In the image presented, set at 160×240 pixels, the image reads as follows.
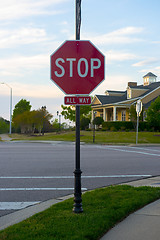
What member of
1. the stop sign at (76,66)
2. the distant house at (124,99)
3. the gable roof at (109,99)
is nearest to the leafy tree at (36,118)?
the distant house at (124,99)

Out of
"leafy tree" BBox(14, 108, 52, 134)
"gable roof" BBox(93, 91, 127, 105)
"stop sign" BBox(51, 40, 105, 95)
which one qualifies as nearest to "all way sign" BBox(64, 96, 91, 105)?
"stop sign" BBox(51, 40, 105, 95)

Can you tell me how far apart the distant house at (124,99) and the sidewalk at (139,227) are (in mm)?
37895

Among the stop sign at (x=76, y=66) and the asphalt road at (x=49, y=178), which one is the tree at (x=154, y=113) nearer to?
the asphalt road at (x=49, y=178)


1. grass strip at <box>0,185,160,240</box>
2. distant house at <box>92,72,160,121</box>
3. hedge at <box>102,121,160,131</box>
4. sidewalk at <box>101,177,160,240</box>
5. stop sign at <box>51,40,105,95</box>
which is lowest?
sidewalk at <box>101,177,160,240</box>

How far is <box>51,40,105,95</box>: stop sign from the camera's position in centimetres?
547

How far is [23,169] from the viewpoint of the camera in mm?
11727

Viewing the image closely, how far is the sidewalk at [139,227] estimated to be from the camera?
4.48m

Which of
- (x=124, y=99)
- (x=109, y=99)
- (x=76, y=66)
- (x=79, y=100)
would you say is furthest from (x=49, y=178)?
(x=109, y=99)

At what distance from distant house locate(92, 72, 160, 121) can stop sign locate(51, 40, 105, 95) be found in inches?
1498

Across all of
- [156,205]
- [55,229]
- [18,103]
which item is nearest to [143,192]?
[156,205]

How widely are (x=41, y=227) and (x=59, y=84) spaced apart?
2.40m

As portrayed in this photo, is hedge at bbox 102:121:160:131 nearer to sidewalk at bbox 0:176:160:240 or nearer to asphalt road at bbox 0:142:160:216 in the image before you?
asphalt road at bbox 0:142:160:216

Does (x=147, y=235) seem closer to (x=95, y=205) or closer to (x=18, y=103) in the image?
(x=95, y=205)

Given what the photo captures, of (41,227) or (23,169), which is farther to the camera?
(23,169)
